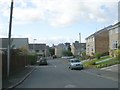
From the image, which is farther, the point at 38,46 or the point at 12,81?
the point at 38,46

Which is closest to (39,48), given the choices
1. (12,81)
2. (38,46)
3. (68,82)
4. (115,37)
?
(38,46)

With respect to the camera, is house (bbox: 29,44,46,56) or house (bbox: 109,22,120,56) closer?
house (bbox: 109,22,120,56)

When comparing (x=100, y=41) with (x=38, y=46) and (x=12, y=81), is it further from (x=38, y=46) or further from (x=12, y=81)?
(x=38, y=46)

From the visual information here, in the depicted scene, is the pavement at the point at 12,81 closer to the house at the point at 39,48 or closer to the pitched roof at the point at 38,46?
the house at the point at 39,48

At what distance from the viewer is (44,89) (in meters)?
19.0

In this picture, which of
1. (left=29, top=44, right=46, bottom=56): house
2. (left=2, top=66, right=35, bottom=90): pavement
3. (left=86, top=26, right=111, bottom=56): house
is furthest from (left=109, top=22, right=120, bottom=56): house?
(left=29, top=44, right=46, bottom=56): house

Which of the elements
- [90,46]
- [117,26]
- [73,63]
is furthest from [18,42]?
[73,63]

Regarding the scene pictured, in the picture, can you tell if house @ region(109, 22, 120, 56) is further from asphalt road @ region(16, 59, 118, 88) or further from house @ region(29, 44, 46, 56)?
house @ region(29, 44, 46, 56)

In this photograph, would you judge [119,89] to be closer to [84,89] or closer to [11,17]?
[84,89]

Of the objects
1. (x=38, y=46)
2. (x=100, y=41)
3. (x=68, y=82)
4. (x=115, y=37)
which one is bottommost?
(x=68, y=82)

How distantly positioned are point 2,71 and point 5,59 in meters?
2.76

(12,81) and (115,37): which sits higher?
(115,37)

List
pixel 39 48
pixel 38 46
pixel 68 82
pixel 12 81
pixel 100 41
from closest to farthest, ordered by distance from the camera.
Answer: pixel 68 82 → pixel 12 81 → pixel 100 41 → pixel 39 48 → pixel 38 46

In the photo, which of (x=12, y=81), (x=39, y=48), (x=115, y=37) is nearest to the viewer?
(x=12, y=81)
